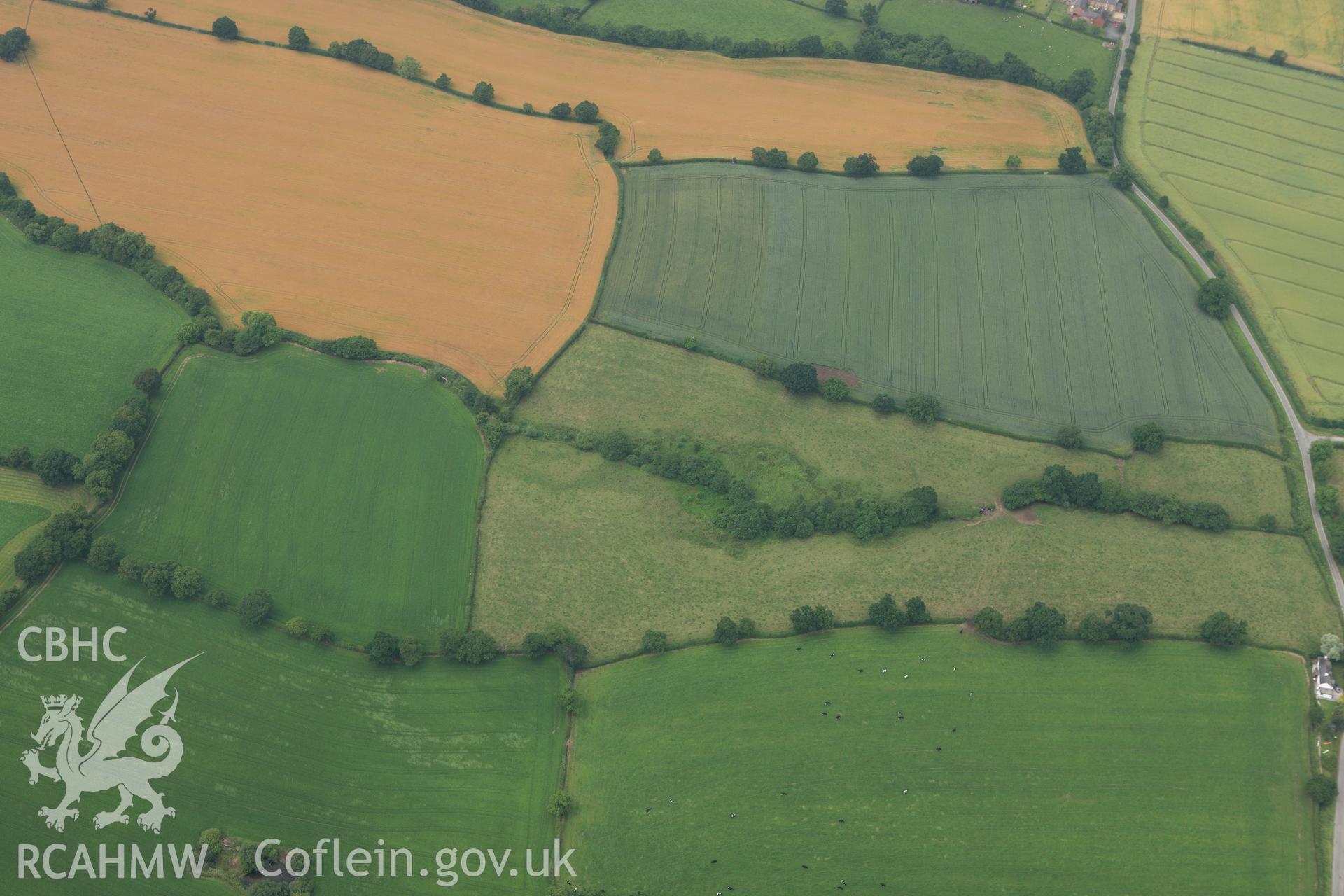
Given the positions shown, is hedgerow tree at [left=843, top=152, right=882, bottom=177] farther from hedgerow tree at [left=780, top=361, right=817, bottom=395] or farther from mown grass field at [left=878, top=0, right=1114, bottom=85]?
hedgerow tree at [left=780, top=361, right=817, bottom=395]

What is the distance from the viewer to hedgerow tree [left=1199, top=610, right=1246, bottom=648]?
356 feet

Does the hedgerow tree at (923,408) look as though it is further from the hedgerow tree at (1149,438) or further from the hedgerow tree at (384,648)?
the hedgerow tree at (384,648)

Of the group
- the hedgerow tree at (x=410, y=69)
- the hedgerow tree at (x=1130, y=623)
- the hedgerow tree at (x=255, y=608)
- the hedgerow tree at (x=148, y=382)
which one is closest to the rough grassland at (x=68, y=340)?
the hedgerow tree at (x=148, y=382)

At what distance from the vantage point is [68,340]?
129 meters

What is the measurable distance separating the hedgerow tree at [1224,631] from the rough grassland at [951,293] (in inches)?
990

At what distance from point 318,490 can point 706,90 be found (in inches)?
3329

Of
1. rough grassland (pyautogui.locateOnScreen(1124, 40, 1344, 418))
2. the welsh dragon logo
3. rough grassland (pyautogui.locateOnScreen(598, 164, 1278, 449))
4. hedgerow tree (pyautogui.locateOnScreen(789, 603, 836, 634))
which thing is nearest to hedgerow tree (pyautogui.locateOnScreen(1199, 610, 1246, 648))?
rough grassland (pyautogui.locateOnScreen(598, 164, 1278, 449))

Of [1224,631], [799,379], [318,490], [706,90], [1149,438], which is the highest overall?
[706,90]

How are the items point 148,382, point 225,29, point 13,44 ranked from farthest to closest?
point 225,29 → point 13,44 → point 148,382

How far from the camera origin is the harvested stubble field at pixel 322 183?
13425 cm

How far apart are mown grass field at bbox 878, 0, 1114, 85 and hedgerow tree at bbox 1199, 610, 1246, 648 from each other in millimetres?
91412

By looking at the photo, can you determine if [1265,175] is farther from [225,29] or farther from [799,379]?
[225,29]

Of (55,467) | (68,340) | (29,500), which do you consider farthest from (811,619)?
(68,340)

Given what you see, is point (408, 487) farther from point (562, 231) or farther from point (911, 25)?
point (911, 25)
